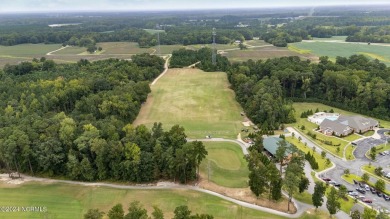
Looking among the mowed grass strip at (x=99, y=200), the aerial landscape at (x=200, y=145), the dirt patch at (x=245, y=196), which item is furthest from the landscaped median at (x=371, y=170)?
the mowed grass strip at (x=99, y=200)

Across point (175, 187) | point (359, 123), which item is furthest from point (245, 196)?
point (359, 123)

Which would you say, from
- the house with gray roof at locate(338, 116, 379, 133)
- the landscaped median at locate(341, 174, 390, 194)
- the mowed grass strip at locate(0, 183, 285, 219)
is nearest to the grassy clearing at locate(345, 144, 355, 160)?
the landscaped median at locate(341, 174, 390, 194)

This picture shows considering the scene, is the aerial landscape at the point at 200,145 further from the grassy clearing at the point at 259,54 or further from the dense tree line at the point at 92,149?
the grassy clearing at the point at 259,54

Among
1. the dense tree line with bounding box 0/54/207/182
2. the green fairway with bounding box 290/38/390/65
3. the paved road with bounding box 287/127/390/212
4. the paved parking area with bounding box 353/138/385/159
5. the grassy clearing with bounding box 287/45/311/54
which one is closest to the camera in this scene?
the paved road with bounding box 287/127/390/212

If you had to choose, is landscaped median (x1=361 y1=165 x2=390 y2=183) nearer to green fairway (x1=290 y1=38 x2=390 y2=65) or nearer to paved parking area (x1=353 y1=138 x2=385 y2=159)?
paved parking area (x1=353 y1=138 x2=385 y2=159)

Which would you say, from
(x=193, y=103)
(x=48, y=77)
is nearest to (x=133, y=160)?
(x=193, y=103)

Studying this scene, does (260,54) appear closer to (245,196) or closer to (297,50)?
(297,50)

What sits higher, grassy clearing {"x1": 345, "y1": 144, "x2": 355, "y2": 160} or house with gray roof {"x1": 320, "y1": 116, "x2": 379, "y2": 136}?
house with gray roof {"x1": 320, "y1": 116, "x2": 379, "y2": 136}
